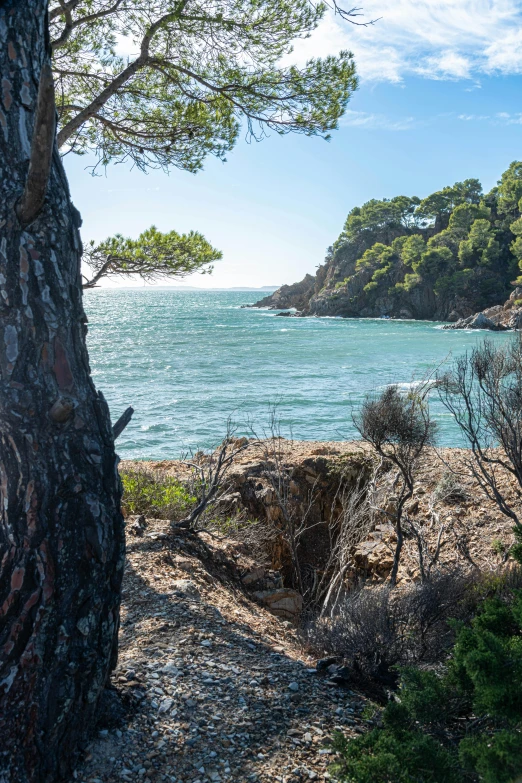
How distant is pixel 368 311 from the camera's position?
69.1m

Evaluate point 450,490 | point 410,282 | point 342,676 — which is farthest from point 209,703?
point 410,282

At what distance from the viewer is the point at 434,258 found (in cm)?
6253

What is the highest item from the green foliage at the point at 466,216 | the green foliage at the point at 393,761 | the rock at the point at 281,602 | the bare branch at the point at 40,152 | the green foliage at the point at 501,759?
the green foliage at the point at 466,216

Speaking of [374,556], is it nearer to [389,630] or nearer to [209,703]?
[389,630]

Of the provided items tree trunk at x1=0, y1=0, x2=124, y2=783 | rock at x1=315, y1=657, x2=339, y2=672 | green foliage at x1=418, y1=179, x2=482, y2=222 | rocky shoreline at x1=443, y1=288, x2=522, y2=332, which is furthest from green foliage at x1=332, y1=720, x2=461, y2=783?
green foliage at x1=418, y1=179, x2=482, y2=222

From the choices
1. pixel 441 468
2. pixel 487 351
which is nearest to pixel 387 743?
pixel 487 351

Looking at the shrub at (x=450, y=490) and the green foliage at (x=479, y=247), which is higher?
the green foliage at (x=479, y=247)

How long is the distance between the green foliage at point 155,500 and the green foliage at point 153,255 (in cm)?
214

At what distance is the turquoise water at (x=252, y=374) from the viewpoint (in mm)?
16078

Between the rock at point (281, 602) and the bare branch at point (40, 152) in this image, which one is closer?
the bare branch at point (40, 152)

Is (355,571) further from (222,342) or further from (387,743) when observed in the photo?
(222,342)

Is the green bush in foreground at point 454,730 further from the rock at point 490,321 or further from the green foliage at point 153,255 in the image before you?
the rock at point 490,321

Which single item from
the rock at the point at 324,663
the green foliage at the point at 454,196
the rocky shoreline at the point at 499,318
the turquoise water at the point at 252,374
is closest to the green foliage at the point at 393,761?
the rock at the point at 324,663

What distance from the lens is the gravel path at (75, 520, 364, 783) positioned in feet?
6.70
